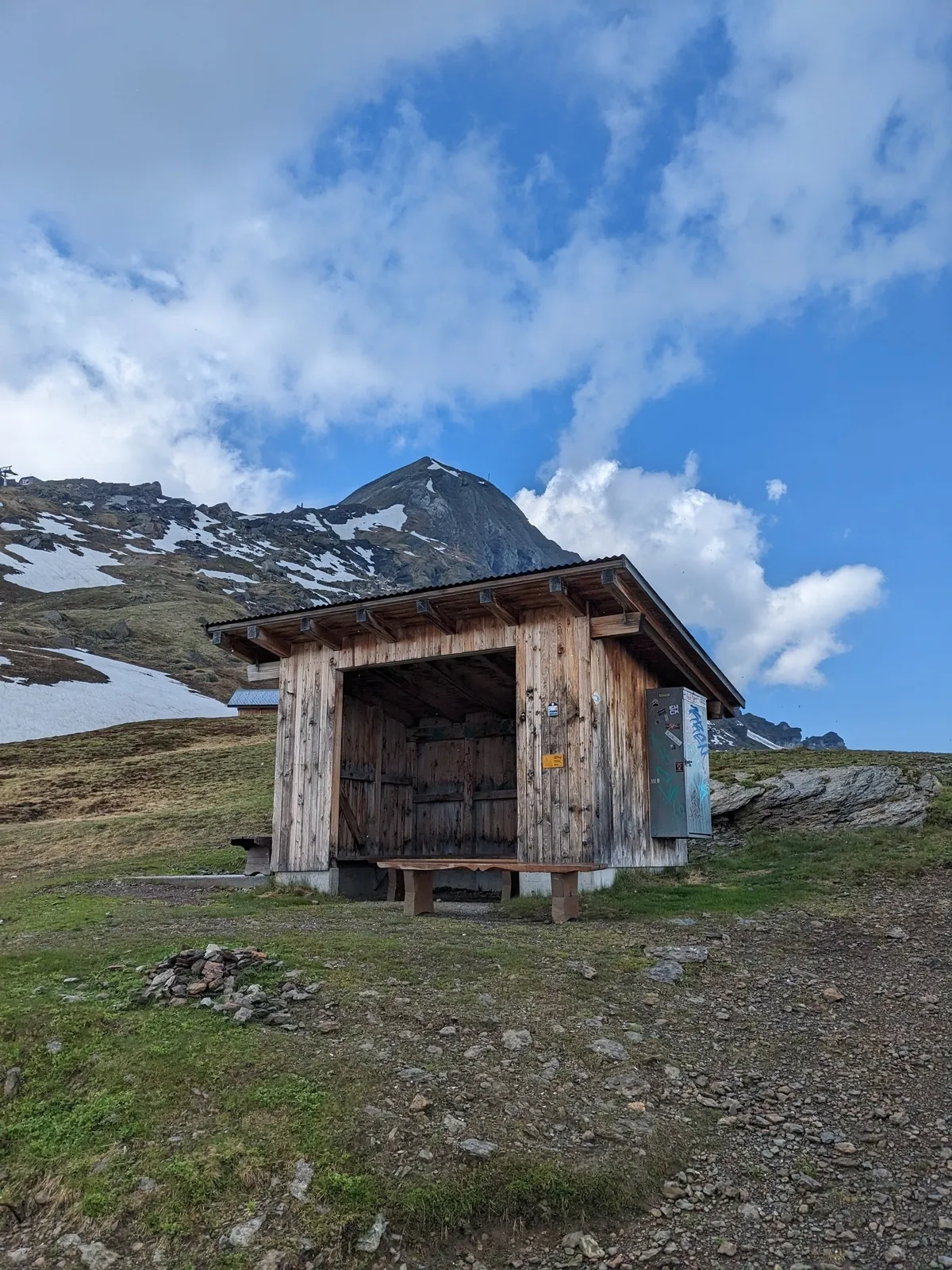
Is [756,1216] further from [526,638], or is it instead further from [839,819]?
[839,819]

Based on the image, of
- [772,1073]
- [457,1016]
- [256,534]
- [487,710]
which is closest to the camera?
[772,1073]

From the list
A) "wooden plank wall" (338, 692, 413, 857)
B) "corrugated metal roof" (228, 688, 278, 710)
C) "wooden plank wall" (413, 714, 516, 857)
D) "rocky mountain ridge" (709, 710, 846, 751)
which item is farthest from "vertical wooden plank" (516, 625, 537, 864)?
"rocky mountain ridge" (709, 710, 846, 751)

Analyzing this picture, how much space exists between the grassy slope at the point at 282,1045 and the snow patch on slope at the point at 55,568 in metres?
88.8

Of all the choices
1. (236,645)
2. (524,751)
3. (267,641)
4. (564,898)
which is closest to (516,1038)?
(564,898)

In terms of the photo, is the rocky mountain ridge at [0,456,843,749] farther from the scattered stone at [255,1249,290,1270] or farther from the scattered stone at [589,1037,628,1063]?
the scattered stone at [255,1249,290,1270]

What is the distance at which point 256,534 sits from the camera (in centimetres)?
15950

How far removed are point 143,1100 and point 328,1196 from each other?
139cm

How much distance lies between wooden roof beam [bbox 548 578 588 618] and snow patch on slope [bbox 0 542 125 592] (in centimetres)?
9049

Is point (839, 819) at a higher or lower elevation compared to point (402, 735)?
lower

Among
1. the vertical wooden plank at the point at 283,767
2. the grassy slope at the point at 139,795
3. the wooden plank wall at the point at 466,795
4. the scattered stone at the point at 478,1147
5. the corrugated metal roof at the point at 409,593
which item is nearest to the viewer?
the scattered stone at the point at 478,1147

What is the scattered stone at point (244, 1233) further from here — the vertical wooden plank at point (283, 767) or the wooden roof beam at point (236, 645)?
the wooden roof beam at point (236, 645)

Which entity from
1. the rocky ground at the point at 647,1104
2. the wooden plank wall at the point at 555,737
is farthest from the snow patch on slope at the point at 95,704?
the rocky ground at the point at 647,1104

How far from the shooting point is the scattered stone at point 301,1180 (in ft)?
13.3

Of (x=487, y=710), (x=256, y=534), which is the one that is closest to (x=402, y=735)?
(x=487, y=710)
